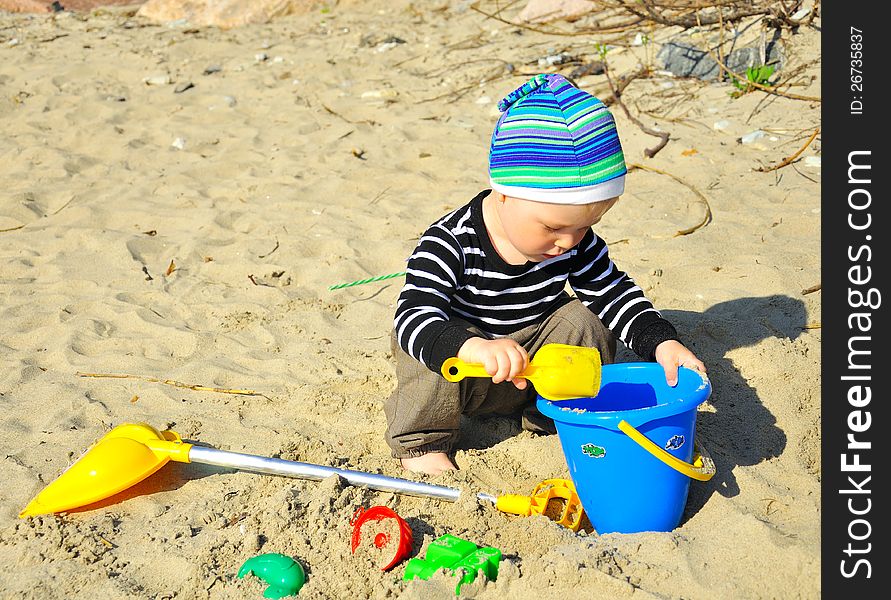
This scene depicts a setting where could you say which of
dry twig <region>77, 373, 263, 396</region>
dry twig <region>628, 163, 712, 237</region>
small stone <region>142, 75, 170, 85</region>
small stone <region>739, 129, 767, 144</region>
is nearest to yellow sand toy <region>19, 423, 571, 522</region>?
dry twig <region>77, 373, 263, 396</region>

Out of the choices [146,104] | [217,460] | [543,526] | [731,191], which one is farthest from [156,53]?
[543,526]

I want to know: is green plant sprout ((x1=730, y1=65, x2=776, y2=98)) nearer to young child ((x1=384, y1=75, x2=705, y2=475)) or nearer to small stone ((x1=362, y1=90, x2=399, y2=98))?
small stone ((x1=362, y1=90, x2=399, y2=98))

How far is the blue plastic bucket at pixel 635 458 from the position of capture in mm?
1829

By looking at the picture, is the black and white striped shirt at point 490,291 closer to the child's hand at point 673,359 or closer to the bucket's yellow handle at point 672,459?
the child's hand at point 673,359

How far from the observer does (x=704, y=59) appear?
5.22 metres

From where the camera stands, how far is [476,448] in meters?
2.48

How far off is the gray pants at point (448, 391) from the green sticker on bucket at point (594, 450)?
41cm

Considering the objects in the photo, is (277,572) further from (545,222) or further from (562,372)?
(545,222)

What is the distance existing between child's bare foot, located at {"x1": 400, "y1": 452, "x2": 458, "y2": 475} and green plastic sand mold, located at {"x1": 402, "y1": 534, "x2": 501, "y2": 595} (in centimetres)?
43

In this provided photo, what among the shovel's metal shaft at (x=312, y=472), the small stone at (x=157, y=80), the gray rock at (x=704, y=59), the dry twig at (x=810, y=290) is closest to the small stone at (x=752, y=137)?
the gray rock at (x=704, y=59)

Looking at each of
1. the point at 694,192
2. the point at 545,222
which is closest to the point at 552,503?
the point at 545,222

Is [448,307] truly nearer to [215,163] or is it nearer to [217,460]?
[217,460]

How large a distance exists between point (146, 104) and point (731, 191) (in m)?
3.85
